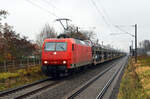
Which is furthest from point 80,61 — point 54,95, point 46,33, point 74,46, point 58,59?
point 46,33

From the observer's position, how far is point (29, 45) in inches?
1367

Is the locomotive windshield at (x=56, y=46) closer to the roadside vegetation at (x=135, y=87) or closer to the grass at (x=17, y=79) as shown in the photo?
the grass at (x=17, y=79)

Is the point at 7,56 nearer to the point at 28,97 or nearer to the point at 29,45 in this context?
the point at 29,45

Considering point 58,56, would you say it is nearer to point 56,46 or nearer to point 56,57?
point 56,57

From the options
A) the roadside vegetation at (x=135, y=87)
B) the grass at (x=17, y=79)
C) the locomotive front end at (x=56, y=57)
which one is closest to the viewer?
the roadside vegetation at (x=135, y=87)

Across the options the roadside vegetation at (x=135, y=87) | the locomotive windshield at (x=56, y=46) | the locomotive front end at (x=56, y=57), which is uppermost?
the locomotive windshield at (x=56, y=46)

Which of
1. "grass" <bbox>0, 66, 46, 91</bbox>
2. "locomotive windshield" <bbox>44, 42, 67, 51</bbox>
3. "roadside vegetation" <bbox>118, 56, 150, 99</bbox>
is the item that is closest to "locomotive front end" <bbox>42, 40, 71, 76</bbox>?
"locomotive windshield" <bbox>44, 42, 67, 51</bbox>

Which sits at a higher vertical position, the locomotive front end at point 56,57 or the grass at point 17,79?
the locomotive front end at point 56,57

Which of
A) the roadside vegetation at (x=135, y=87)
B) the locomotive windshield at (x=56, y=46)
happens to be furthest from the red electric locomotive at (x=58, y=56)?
the roadside vegetation at (x=135, y=87)

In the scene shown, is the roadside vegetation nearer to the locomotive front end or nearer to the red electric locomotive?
the red electric locomotive

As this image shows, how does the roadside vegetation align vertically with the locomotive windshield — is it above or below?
below

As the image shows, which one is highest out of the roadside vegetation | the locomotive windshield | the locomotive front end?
the locomotive windshield

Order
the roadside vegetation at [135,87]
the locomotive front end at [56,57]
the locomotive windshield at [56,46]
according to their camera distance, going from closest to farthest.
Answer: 1. the roadside vegetation at [135,87]
2. the locomotive front end at [56,57]
3. the locomotive windshield at [56,46]

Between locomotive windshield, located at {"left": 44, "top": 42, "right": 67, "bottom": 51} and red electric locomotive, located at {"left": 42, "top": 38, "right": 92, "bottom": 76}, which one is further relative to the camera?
locomotive windshield, located at {"left": 44, "top": 42, "right": 67, "bottom": 51}
